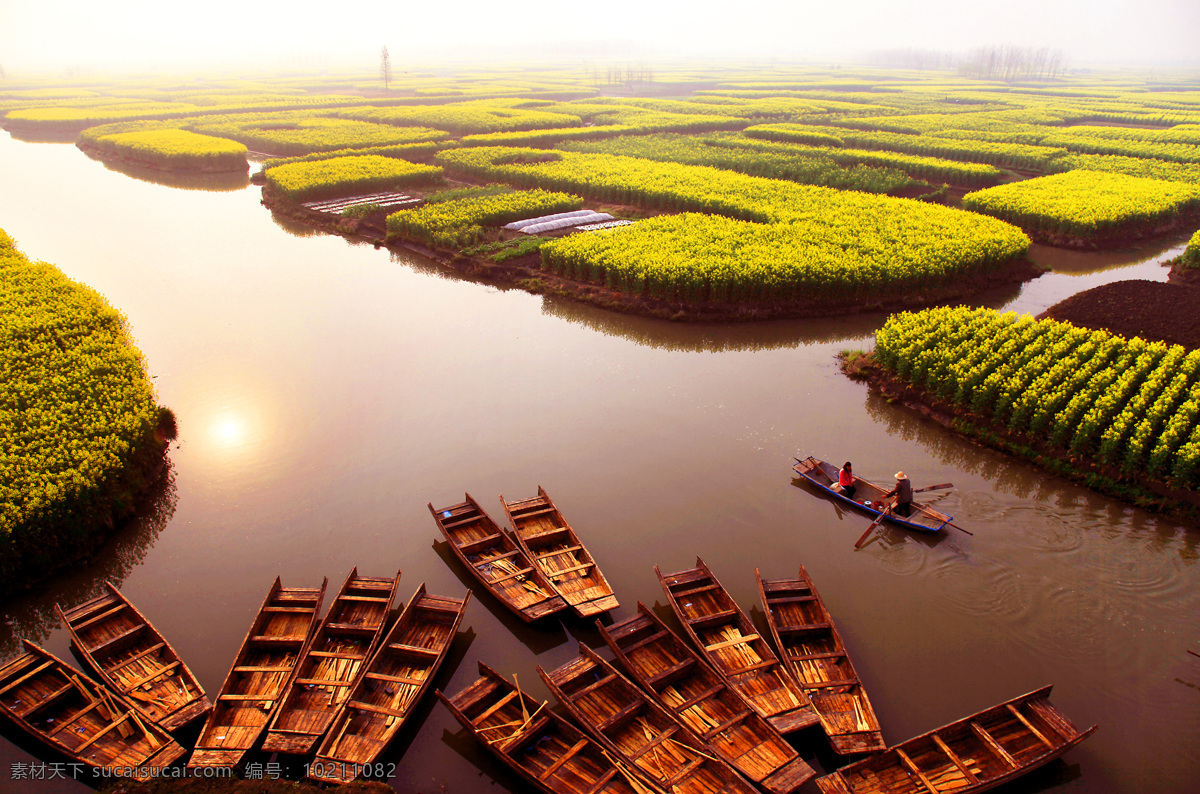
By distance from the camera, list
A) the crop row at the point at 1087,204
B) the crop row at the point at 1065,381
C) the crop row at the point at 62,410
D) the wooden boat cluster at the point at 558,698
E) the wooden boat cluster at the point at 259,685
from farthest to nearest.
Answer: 1. the crop row at the point at 1087,204
2. the crop row at the point at 1065,381
3. the crop row at the point at 62,410
4. the wooden boat cluster at the point at 259,685
5. the wooden boat cluster at the point at 558,698

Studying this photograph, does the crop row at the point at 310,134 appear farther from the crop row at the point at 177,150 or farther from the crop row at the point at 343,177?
the crop row at the point at 343,177

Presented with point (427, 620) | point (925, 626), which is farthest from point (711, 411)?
point (427, 620)

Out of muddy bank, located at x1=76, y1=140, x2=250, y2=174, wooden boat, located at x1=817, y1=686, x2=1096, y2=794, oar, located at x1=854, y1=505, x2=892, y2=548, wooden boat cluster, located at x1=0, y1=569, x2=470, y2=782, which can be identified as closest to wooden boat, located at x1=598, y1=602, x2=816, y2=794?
wooden boat, located at x1=817, y1=686, x2=1096, y2=794

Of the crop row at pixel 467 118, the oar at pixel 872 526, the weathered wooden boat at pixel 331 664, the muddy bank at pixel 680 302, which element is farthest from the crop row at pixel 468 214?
the crop row at pixel 467 118

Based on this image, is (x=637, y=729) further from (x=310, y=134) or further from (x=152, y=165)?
(x=310, y=134)

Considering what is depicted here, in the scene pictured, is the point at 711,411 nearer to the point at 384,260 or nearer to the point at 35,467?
the point at 35,467
